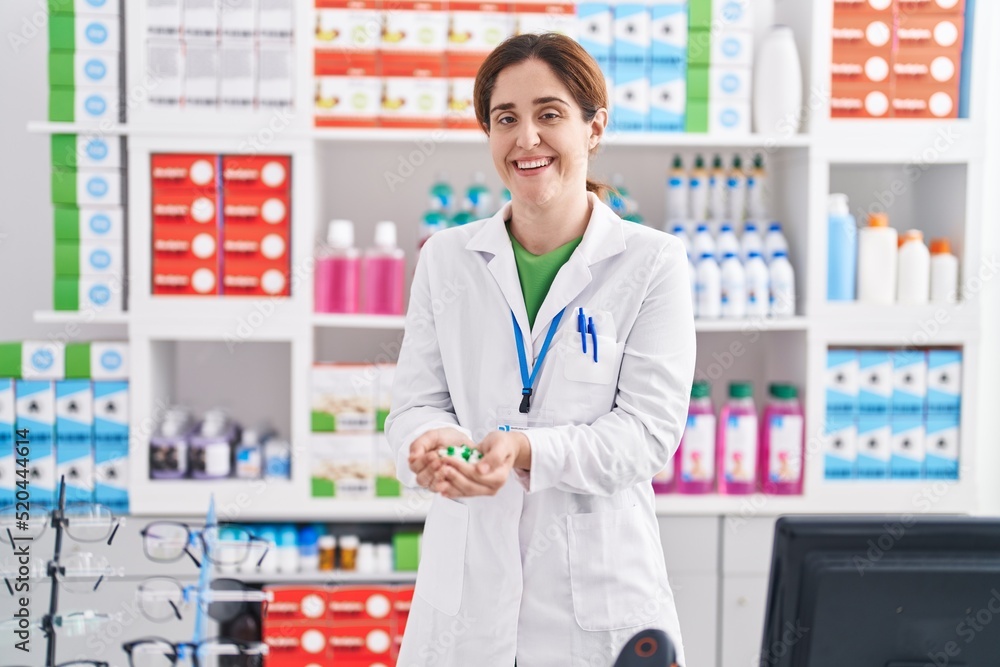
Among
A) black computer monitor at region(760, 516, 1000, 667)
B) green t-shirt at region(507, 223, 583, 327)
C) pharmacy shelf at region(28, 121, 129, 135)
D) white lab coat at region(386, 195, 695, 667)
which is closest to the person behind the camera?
black computer monitor at region(760, 516, 1000, 667)

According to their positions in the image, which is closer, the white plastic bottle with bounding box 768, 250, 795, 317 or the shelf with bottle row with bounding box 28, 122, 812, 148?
the shelf with bottle row with bounding box 28, 122, 812, 148

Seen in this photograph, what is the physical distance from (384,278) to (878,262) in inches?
58.5

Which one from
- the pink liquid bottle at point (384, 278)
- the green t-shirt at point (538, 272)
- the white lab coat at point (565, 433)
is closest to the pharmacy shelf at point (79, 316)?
the pink liquid bottle at point (384, 278)

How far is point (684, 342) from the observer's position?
153 cm

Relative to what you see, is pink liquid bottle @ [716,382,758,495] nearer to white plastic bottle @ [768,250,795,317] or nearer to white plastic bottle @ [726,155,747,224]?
white plastic bottle @ [768,250,795,317]

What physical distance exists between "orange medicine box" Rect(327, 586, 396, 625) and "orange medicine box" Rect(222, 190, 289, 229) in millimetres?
1087

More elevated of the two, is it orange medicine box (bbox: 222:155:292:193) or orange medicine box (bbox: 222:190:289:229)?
orange medicine box (bbox: 222:155:292:193)

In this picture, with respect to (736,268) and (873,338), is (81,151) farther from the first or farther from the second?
(873,338)

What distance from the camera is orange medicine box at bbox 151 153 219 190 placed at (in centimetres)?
266

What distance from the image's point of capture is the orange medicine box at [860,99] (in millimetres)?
2734

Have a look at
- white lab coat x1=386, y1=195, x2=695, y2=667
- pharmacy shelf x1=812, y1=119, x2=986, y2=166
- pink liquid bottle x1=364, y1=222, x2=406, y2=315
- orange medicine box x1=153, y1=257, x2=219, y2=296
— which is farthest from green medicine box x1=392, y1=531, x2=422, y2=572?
pharmacy shelf x1=812, y1=119, x2=986, y2=166

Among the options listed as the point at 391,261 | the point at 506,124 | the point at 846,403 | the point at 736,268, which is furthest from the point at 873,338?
the point at 506,124

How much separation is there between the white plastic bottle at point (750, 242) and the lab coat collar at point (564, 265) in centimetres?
125

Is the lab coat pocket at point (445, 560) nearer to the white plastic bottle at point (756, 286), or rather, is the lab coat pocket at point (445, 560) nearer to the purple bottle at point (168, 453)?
the purple bottle at point (168, 453)
